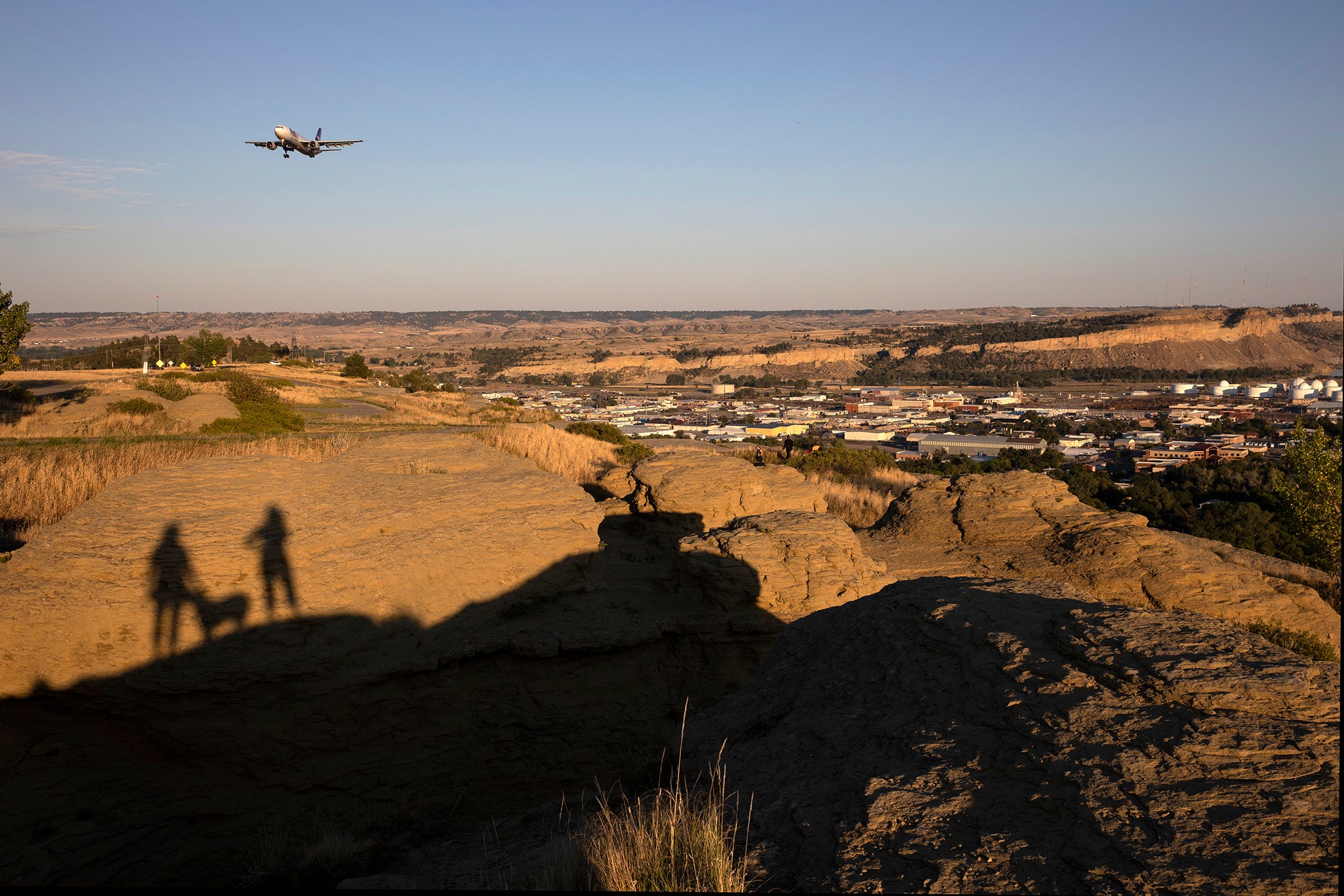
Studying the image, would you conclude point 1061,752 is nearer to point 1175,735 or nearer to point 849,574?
point 1175,735

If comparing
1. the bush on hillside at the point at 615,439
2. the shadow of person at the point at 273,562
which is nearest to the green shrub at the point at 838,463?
the bush on hillside at the point at 615,439

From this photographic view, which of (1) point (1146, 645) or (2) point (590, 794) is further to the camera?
(2) point (590, 794)

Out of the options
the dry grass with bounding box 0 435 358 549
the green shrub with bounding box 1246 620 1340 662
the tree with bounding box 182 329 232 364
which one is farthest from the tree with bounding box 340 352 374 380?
the green shrub with bounding box 1246 620 1340 662

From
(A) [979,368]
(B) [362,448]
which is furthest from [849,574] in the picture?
(A) [979,368]

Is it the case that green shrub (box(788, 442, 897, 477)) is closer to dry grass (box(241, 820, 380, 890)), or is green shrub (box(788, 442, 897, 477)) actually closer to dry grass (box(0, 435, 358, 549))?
dry grass (box(0, 435, 358, 549))

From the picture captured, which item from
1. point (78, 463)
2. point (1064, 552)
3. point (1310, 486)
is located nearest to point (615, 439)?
point (78, 463)

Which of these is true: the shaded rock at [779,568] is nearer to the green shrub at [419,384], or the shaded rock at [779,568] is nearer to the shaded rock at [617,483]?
the shaded rock at [617,483]

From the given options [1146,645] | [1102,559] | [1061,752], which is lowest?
[1102,559]
